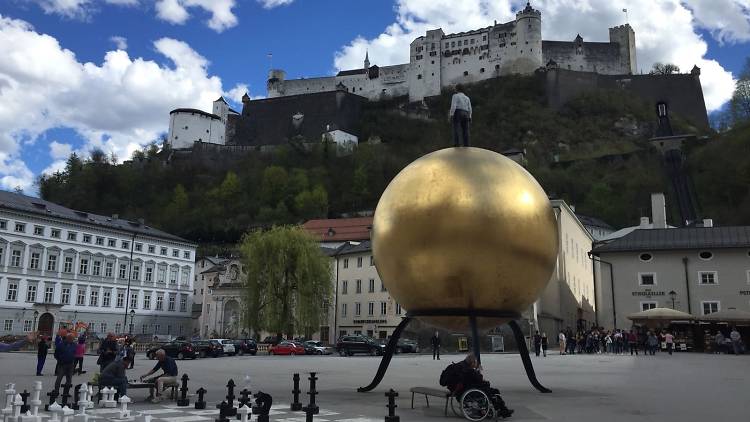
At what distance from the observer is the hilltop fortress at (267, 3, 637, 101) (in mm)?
132750

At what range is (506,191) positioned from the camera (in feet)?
35.0

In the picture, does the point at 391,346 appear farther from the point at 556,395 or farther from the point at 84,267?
the point at 84,267

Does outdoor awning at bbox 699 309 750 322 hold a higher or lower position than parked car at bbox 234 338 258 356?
higher

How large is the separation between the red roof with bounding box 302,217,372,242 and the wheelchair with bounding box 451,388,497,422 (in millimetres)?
61396

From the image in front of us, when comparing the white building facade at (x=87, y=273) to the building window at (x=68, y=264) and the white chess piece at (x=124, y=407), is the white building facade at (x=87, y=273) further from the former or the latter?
the white chess piece at (x=124, y=407)

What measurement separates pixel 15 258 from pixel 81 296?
7.92m

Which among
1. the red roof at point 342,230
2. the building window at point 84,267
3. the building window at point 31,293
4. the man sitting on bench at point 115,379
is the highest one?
the red roof at point 342,230

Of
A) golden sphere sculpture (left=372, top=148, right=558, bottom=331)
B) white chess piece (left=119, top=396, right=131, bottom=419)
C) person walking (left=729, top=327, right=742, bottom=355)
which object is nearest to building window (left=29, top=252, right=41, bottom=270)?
white chess piece (left=119, top=396, right=131, bottom=419)

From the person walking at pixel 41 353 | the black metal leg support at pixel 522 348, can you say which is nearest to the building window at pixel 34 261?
the person walking at pixel 41 353

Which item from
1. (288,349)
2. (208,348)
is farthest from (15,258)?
(288,349)

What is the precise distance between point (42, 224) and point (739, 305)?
6095cm

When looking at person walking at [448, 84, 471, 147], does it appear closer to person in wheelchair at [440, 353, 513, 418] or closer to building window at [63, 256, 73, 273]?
person in wheelchair at [440, 353, 513, 418]

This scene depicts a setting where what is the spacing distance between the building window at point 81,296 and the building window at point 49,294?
8.27ft

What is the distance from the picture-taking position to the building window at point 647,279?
4222cm
